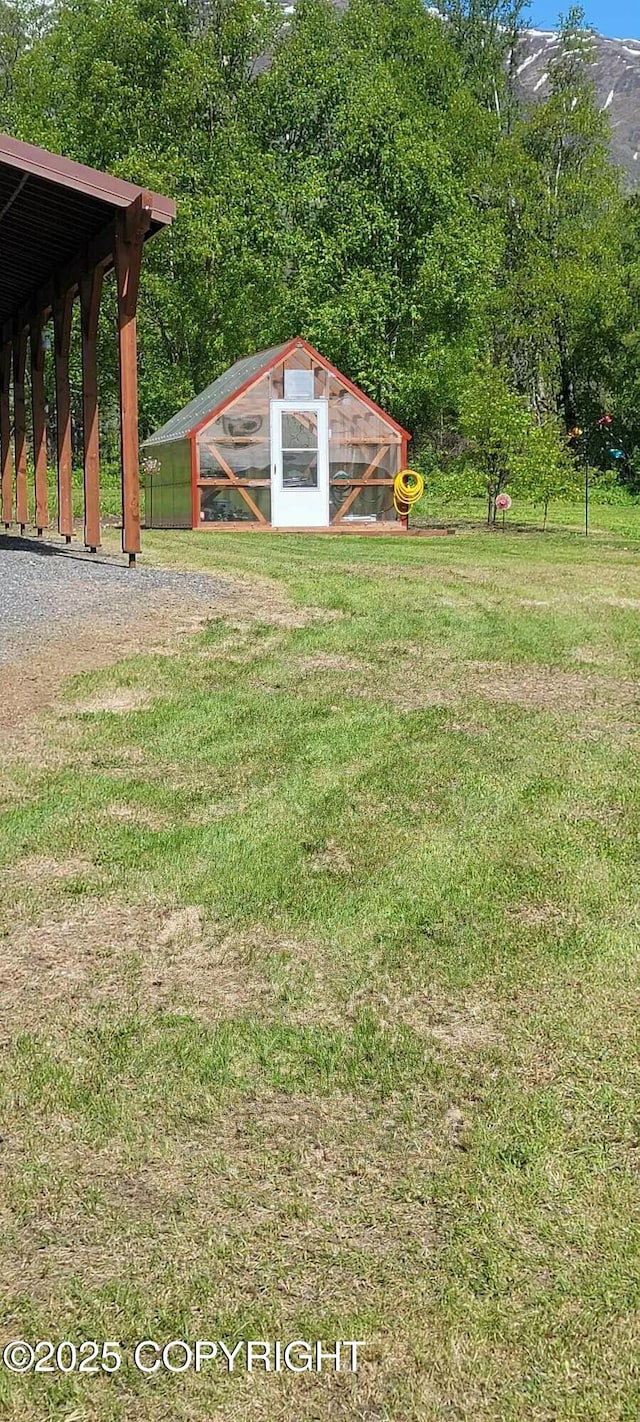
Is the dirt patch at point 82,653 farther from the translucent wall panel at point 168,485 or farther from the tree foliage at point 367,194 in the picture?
the tree foliage at point 367,194

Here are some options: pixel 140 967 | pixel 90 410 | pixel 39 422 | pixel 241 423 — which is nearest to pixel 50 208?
pixel 90 410

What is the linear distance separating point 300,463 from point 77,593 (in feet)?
44.8

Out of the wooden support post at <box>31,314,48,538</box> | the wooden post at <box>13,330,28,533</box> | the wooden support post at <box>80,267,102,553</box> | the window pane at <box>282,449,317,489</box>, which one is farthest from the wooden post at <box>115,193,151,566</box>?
the window pane at <box>282,449,317,489</box>

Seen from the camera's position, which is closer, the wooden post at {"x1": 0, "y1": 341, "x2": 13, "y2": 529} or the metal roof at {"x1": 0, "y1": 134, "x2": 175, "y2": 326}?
the metal roof at {"x1": 0, "y1": 134, "x2": 175, "y2": 326}

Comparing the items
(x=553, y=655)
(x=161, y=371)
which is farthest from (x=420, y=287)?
(x=553, y=655)

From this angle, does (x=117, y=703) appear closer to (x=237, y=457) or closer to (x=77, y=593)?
(x=77, y=593)

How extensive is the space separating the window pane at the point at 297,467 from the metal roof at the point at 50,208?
23.4 feet

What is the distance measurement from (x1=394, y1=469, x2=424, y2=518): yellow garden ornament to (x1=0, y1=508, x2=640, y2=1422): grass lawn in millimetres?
17240

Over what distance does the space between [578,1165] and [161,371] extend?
35192mm

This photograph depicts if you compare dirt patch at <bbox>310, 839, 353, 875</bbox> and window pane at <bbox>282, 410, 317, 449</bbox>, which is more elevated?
window pane at <bbox>282, 410, 317, 449</bbox>

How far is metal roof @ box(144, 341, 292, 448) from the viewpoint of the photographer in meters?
22.1

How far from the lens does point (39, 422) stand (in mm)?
16547

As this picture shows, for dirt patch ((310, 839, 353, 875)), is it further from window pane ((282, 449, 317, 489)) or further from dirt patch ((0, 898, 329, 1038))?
window pane ((282, 449, 317, 489))

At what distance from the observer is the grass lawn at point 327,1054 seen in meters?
2.03
